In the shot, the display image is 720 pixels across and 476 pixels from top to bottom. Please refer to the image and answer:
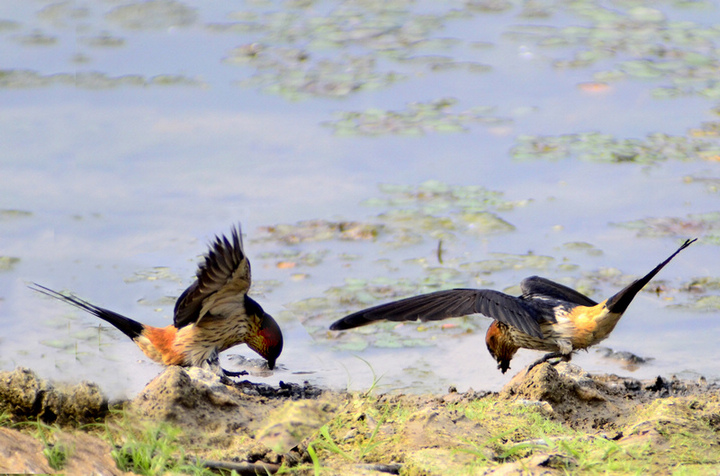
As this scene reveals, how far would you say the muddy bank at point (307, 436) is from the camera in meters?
3.46

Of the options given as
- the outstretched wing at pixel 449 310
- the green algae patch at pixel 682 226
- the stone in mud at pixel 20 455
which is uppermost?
the stone in mud at pixel 20 455

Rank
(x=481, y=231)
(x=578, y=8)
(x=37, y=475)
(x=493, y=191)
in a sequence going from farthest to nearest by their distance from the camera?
(x=578, y=8) → (x=493, y=191) → (x=481, y=231) → (x=37, y=475)

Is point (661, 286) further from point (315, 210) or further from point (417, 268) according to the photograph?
point (315, 210)

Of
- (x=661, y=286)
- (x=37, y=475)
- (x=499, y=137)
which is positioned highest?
(x=37, y=475)

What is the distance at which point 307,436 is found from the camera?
3.81 meters

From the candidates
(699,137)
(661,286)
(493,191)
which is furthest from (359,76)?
(661,286)

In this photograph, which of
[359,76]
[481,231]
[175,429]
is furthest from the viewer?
[359,76]

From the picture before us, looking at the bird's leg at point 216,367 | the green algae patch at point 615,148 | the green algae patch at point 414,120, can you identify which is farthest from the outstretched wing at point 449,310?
the green algae patch at point 414,120

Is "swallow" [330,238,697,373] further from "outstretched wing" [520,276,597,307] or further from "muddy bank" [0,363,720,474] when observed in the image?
"muddy bank" [0,363,720,474]

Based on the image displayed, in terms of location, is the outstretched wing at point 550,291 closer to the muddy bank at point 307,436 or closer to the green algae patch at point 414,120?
the muddy bank at point 307,436

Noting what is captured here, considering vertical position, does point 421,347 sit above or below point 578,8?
below

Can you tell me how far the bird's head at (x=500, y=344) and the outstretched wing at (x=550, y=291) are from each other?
35cm

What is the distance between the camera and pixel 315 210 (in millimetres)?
7617

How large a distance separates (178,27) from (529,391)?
8.02 m
